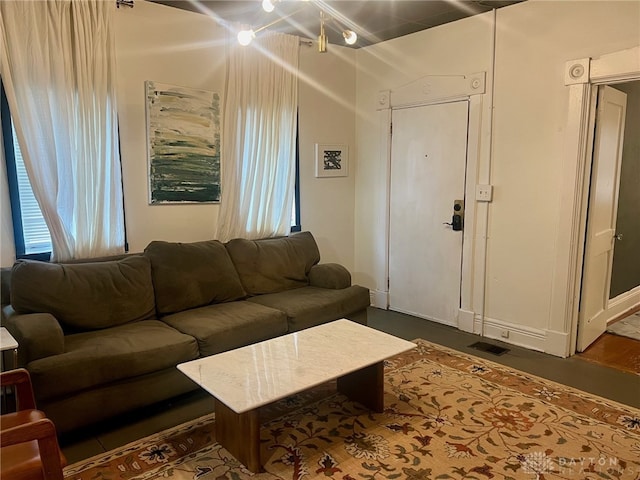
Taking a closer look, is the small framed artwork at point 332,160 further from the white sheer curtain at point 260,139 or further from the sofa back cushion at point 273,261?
the sofa back cushion at point 273,261

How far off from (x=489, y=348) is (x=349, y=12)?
298 cm

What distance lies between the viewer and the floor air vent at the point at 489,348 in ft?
12.3

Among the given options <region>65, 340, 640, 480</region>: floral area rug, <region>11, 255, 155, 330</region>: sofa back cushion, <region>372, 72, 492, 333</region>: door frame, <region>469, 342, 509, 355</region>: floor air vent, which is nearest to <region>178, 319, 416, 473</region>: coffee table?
<region>65, 340, 640, 480</region>: floral area rug

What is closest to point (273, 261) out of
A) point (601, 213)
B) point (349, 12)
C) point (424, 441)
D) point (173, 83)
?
point (173, 83)

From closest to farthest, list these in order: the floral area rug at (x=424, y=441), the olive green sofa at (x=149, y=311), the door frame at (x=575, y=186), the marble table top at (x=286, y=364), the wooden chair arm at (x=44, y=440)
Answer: the wooden chair arm at (x=44, y=440) < the marble table top at (x=286, y=364) < the floral area rug at (x=424, y=441) < the olive green sofa at (x=149, y=311) < the door frame at (x=575, y=186)

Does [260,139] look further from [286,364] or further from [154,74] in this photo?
[286,364]

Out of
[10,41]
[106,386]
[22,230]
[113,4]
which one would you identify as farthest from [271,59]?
[106,386]

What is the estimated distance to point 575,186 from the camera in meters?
3.43

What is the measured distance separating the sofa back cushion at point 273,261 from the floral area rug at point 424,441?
1197 millimetres

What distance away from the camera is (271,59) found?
4.16 metres

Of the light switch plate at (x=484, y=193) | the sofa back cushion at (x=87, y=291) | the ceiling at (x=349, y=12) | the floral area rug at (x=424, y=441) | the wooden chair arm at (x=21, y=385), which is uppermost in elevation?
the ceiling at (x=349, y=12)

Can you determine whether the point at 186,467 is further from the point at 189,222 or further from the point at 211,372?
the point at 189,222

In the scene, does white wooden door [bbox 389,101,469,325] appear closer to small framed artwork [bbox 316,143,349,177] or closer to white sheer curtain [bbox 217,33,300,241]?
small framed artwork [bbox 316,143,349,177]

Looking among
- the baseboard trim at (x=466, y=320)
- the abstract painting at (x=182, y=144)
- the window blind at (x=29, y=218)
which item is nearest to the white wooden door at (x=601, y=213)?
the baseboard trim at (x=466, y=320)
